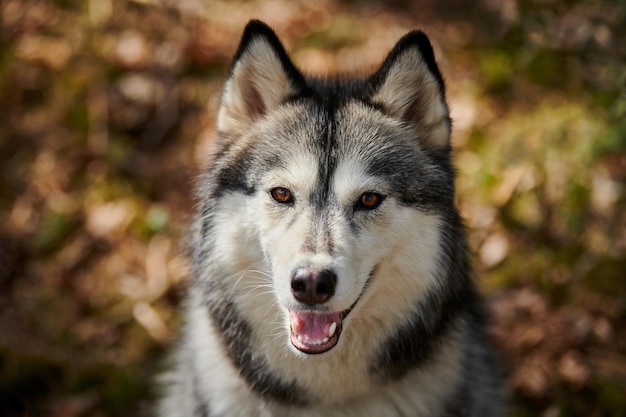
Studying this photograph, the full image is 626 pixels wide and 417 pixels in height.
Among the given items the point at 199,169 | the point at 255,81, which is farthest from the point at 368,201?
the point at 199,169

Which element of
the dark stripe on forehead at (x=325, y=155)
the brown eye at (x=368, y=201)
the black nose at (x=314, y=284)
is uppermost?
the dark stripe on forehead at (x=325, y=155)

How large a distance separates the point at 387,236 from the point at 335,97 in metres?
0.74

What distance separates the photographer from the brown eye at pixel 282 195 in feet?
10.8

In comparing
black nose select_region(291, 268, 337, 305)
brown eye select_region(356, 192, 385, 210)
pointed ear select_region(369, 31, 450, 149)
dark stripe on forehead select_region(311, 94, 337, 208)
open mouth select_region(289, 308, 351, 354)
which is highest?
pointed ear select_region(369, 31, 450, 149)

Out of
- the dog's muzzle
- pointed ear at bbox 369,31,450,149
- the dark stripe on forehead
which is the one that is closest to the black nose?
the dog's muzzle

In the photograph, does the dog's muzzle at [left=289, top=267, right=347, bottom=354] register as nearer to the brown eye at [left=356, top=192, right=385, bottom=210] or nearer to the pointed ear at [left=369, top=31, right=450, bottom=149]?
the brown eye at [left=356, top=192, right=385, bottom=210]

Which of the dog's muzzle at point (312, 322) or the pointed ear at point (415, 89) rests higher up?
the pointed ear at point (415, 89)

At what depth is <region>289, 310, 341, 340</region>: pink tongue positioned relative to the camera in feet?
10.4

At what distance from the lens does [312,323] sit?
3.19 m

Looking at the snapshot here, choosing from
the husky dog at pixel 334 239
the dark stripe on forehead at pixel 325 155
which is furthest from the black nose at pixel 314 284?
the dark stripe on forehead at pixel 325 155

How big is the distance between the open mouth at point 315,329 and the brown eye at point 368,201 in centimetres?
46

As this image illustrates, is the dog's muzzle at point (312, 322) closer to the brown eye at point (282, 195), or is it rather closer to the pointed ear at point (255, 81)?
the brown eye at point (282, 195)

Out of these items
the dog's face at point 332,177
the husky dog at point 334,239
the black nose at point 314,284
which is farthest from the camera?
the husky dog at point 334,239

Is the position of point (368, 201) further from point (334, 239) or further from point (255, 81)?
point (255, 81)
